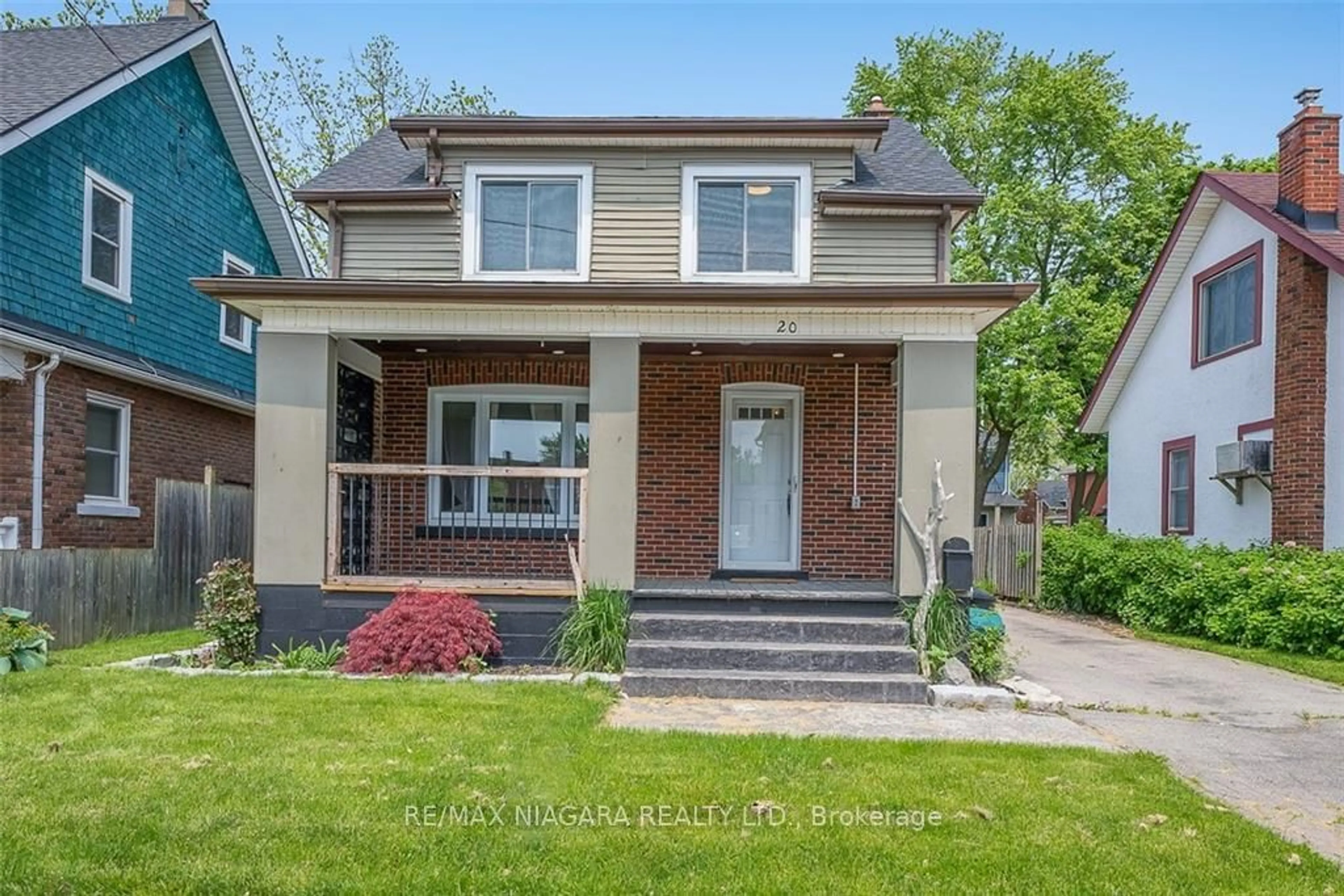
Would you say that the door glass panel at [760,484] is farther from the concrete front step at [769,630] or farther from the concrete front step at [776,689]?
the concrete front step at [776,689]

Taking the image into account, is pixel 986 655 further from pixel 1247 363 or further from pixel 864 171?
pixel 1247 363

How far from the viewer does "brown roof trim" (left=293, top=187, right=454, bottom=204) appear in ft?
32.9

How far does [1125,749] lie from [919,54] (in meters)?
27.4

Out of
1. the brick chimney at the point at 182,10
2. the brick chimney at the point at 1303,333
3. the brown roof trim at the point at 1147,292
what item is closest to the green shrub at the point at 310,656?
the brick chimney at the point at 1303,333

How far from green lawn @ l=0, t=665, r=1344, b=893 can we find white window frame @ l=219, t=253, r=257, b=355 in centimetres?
937

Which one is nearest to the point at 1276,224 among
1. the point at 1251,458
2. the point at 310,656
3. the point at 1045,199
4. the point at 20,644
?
the point at 1251,458

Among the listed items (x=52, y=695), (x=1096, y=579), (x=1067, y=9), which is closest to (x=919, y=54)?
(x=1067, y=9)

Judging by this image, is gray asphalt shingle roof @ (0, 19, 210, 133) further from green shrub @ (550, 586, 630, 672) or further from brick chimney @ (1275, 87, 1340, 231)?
brick chimney @ (1275, 87, 1340, 231)

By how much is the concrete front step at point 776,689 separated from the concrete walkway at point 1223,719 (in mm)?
1300

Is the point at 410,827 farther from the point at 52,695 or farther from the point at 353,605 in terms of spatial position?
the point at 353,605

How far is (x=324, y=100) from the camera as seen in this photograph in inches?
936

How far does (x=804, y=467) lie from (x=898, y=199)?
124 inches

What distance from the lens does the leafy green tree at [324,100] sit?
23.5 metres

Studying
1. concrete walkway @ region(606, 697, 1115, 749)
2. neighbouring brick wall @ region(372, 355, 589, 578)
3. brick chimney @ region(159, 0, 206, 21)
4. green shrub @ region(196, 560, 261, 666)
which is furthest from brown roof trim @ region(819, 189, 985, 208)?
brick chimney @ region(159, 0, 206, 21)
